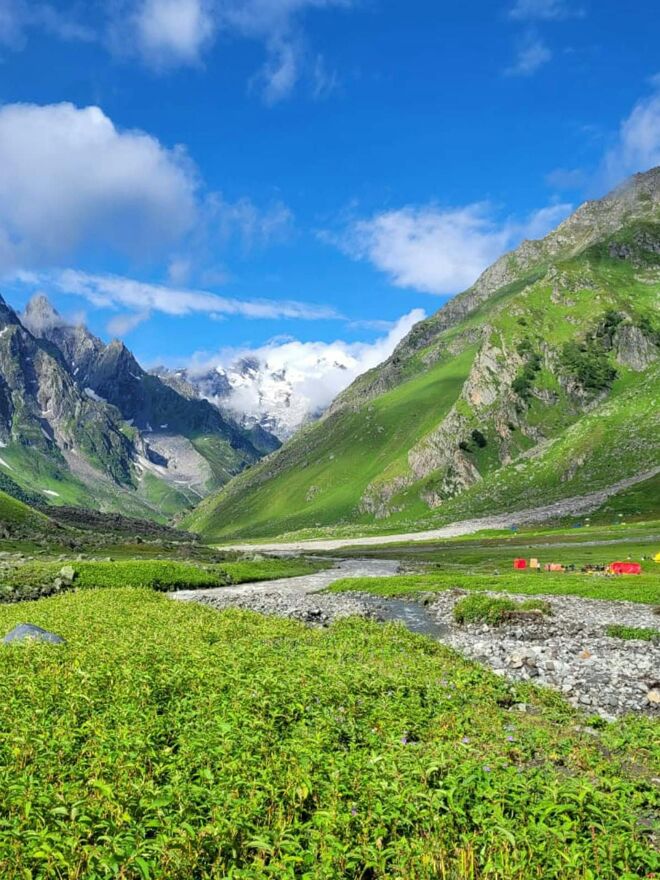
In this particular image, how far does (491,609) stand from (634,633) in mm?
10854

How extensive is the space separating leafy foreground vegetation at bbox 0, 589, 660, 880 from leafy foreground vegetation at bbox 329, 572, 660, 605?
119ft

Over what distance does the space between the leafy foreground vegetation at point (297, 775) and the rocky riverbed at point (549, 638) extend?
5282mm

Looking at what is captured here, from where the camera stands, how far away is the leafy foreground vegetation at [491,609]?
46.3m

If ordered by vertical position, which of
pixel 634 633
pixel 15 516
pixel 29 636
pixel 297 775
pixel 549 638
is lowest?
pixel 549 638

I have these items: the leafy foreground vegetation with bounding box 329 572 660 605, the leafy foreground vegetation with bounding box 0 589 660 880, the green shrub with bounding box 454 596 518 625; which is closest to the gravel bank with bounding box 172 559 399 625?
the leafy foreground vegetation with bounding box 329 572 660 605

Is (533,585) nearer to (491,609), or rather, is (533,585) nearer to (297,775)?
(491,609)

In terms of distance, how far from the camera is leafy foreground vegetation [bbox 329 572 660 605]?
5472cm

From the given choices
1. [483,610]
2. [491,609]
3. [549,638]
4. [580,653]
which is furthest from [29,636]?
[491,609]

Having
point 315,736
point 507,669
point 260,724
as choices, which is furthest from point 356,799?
point 507,669

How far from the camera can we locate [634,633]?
38.8m

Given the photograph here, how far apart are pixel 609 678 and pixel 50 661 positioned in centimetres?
2446

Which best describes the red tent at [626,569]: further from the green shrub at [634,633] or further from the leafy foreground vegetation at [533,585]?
the green shrub at [634,633]

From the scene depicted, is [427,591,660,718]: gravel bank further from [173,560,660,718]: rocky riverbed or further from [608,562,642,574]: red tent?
[608,562,642,574]: red tent

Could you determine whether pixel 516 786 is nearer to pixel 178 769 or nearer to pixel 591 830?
pixel 591 830
